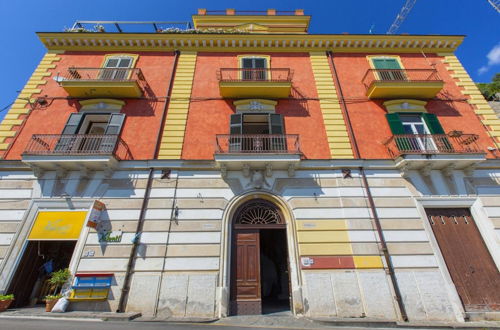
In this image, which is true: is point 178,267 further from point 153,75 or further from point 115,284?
point 153,75

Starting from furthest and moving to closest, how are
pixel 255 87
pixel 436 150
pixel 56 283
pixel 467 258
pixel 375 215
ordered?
pixel 255 87, pixel 436 150, pixel 375 215, pixel 467 258, pixel 56 283

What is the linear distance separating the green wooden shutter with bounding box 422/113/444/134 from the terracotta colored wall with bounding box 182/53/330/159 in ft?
14.6

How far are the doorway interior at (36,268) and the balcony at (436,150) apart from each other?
1296 cm

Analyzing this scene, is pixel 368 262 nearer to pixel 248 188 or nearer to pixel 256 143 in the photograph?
pixel 248 188

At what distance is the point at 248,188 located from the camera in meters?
8.18

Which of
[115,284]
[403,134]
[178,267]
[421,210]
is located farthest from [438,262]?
[115,284]

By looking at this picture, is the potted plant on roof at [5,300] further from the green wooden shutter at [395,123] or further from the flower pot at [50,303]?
the green wooden shutter at [395,123]

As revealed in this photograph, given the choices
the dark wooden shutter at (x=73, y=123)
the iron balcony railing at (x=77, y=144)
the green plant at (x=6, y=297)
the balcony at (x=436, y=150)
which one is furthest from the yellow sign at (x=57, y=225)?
the balcony at (x=436, y=150)

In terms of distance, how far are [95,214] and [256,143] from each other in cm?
601

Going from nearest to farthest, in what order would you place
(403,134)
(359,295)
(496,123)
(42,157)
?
1. (359,295)
2. (42,157)
3. (403,134)
4. (496,123)

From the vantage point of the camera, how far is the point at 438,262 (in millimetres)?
7098

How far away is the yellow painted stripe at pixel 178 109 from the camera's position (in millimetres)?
8758

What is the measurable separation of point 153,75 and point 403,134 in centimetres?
1139

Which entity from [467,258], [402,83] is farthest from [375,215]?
[402,83]
